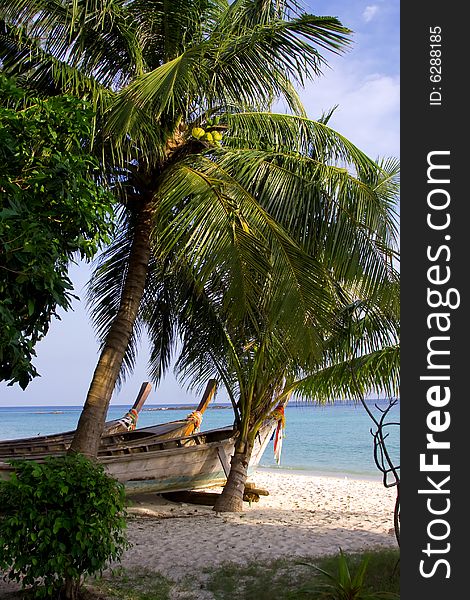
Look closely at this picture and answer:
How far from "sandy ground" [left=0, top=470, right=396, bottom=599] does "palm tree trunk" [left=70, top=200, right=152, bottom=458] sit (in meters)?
1.26

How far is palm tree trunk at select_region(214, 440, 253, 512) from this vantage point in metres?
9.74

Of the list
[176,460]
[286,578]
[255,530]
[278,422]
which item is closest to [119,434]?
[176,460]

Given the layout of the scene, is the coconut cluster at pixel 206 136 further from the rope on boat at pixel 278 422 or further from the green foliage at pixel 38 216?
the rope on boat at pixel 278 422

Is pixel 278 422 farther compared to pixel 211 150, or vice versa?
pixel 278 422

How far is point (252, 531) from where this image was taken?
804cm

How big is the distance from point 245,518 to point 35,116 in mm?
6222

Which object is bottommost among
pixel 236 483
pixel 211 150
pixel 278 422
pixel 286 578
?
pixel 286 578

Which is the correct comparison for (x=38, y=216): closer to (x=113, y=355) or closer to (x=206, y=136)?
(x=113, y=355)

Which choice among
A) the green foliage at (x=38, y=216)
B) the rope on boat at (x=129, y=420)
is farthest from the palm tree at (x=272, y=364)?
the rope on boat at (x=129, y=420)

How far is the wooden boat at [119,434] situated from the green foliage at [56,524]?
208 inches

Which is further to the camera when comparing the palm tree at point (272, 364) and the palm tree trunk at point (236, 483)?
the palm tree trunk at point (236, 483)

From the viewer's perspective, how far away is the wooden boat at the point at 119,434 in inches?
420

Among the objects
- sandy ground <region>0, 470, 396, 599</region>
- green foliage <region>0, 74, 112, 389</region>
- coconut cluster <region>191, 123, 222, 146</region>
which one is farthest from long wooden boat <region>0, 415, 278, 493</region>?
green foliage <region>0, 74, 112, 389</region>

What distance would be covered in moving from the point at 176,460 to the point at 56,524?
18.1 feet
